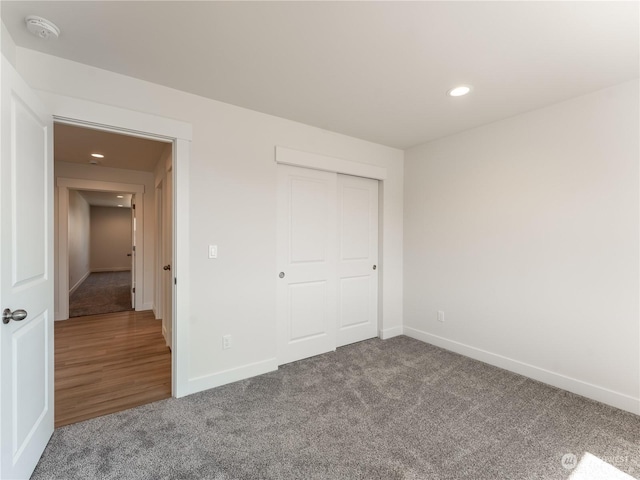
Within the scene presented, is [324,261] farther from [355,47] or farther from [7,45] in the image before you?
[7,45]

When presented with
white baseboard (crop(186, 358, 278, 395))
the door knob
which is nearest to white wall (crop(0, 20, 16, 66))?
the door knob

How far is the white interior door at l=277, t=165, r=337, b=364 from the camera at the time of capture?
9.66 feet

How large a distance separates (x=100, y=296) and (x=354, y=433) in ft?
21.3

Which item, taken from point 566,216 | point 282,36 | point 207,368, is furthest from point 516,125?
point 207,368

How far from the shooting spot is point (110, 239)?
34.1 ft

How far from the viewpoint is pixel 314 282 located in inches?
125

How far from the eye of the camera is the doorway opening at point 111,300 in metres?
2.48

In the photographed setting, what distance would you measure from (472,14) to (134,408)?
3347mm

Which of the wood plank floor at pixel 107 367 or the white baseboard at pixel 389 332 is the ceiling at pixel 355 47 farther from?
the white baseboard at pixel 389 332

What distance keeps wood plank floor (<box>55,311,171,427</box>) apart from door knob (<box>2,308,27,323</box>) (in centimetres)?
114

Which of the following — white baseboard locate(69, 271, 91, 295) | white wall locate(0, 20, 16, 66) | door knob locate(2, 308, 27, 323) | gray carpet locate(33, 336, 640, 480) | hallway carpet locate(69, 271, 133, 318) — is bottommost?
gray carpet locate(33, 336, 640, 480)

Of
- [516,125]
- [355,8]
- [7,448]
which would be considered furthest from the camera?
[516,125]

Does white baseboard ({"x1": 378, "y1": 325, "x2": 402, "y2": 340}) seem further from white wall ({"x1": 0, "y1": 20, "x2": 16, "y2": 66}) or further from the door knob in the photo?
white wall ({"x1": 0, "y1": 20, "x2": 16, "y2": 66})

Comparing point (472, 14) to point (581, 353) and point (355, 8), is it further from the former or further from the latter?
point (581, 353)
